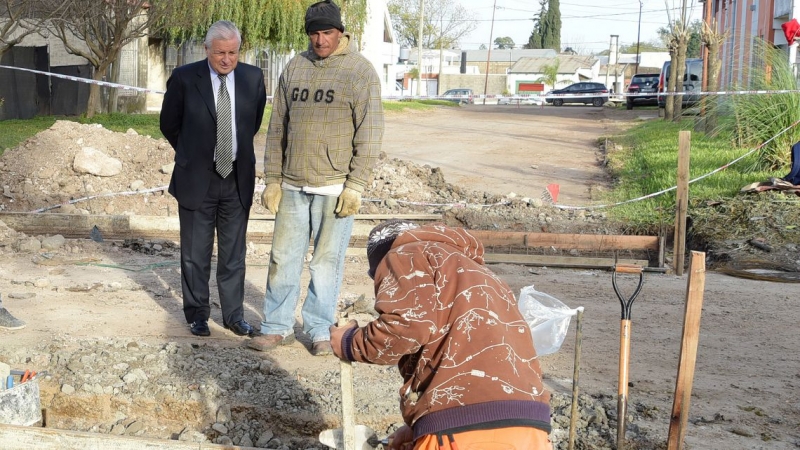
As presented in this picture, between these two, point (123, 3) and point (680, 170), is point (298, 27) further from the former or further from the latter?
point (680, 170)

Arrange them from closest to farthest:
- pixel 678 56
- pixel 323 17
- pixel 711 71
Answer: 1. pixel 323 17
2. pixel 711 71
3. pixel 678 56

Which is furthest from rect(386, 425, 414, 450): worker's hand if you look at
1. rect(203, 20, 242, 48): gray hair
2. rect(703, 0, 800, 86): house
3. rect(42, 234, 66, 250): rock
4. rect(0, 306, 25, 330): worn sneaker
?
rect(703, 0, 800, 86): house

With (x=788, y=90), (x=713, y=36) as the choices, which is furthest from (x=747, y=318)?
(x=713, y=36)

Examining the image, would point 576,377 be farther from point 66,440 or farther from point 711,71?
point 711,71

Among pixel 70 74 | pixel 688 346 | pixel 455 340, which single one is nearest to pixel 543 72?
pixel 70 74

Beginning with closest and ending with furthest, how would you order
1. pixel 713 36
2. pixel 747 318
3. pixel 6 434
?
pixel 6 434 < pixel 747 318 < pixel 713 36

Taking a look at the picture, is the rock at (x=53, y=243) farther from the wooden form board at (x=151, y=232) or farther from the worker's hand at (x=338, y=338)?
the worker's hand at (x=338, y=338)

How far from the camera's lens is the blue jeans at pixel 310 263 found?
5.70 metres

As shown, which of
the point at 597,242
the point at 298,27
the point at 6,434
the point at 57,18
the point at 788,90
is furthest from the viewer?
the point at 298,27

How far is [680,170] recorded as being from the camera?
8.47 m

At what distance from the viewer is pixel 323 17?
5.30m

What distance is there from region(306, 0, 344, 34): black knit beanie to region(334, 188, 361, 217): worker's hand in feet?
3.19

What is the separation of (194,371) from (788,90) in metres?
11.4

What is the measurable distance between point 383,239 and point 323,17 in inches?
97.0
